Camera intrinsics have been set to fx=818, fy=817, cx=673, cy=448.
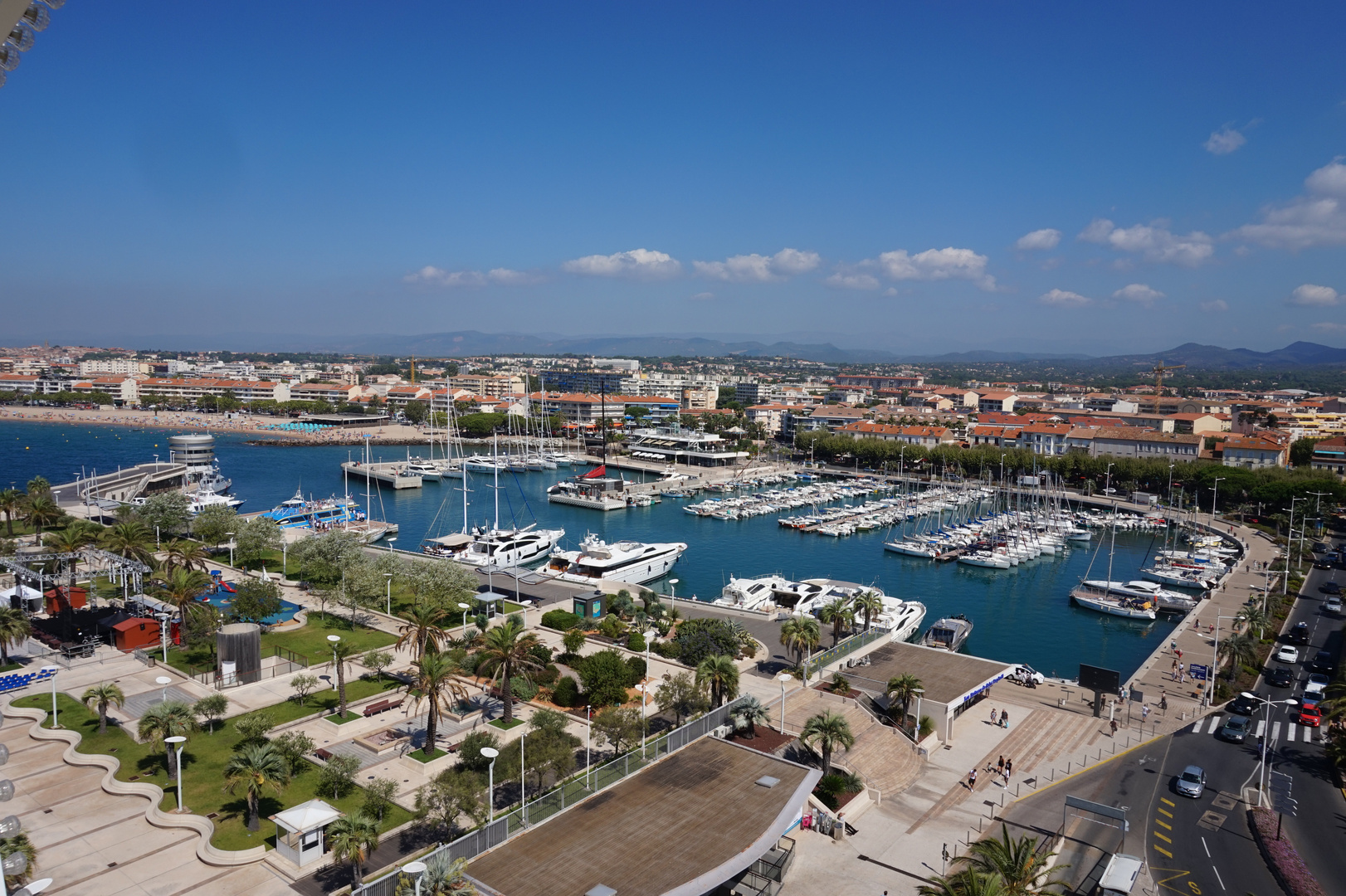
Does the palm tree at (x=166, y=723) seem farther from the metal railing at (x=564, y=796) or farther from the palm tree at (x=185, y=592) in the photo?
the palm tree at (x=185, y=592)

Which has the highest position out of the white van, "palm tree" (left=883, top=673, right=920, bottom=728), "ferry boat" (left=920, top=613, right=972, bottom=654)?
"palm tree" (left=883, top=673, right=920, bottom=728)

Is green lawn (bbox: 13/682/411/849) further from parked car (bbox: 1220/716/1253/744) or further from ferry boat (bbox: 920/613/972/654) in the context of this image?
ferry boat (bbox: 920/613/972/654)

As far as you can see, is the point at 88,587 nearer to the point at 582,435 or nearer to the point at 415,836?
the point at 415,836

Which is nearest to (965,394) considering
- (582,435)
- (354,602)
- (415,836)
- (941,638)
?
(582,435)

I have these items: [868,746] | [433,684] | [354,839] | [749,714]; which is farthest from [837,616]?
[354,839]

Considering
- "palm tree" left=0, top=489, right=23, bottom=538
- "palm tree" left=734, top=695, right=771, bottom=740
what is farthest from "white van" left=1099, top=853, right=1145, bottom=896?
"palm tree" left=0, top=489, right=23, bottom=538

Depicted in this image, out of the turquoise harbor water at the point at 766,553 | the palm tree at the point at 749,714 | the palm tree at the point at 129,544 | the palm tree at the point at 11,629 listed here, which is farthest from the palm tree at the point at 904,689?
the palm tree at the point at 129,544
